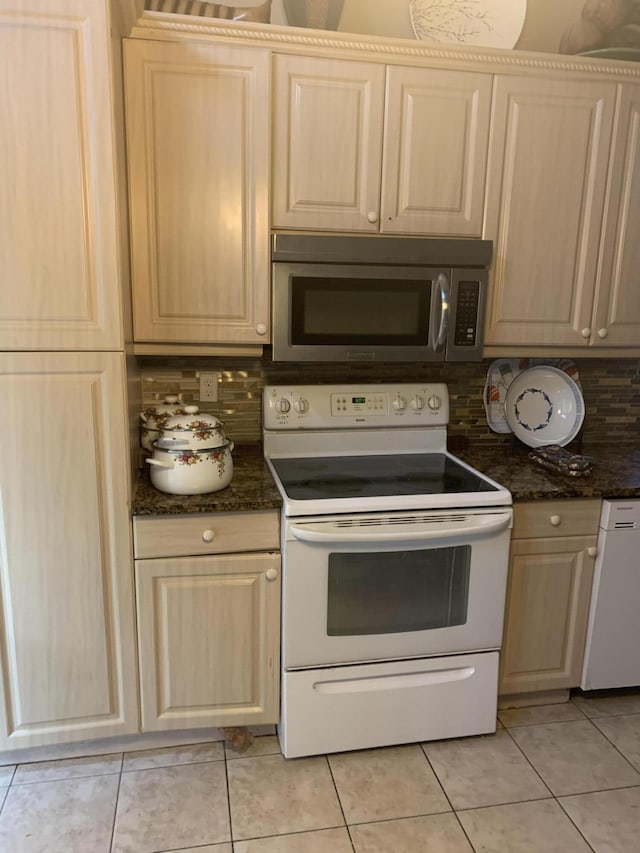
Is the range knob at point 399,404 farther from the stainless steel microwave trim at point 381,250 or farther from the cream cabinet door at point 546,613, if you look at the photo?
the cream cabinet door at point 546,613

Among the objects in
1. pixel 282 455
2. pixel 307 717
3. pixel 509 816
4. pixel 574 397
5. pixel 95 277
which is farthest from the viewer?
pixel 574 397

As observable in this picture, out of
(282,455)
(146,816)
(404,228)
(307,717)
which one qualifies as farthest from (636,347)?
(146,816)

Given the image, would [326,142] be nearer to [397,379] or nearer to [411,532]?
[397,379]

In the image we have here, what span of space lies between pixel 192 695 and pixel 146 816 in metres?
0.32

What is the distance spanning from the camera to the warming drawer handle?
1.88 m

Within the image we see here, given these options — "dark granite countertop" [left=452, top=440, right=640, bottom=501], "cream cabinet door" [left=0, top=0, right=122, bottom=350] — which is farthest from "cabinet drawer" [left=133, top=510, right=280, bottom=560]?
"dark granite countertop" [left=452, top=440, right=640, bottom=501]

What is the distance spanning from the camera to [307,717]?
1.87 metres

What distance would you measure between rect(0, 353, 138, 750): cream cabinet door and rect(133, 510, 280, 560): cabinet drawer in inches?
2.2

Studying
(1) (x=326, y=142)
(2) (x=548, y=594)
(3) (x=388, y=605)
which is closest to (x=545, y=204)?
(1) (x=326, y=142)

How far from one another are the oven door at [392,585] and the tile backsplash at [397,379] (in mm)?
654

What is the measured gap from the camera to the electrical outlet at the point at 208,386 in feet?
7.32

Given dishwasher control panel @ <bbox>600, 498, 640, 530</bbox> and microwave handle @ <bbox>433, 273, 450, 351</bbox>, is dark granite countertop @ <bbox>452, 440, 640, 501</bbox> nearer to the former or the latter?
dishwasher control panel @ <bbox>600, 498, 640, 530</bbox>

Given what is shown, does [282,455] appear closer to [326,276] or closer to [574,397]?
[326,276]

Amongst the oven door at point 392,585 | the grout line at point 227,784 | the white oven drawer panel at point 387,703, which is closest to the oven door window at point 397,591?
the oven door at point 392,585
